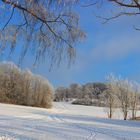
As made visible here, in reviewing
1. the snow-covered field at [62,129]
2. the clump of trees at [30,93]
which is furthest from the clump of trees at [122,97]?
the snow-covered field at [62,129]

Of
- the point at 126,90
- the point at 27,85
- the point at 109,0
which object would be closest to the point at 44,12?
the point at 109,0

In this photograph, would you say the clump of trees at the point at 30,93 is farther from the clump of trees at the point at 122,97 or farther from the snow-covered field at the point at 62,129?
the snow-covered field at the point at 62,129

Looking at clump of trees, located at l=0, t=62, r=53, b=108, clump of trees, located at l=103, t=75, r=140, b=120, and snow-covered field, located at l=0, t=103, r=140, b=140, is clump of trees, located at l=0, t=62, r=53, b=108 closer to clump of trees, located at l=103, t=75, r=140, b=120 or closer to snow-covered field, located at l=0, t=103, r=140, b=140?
clump of trees, located at l=103, t=75, r=140, b=120

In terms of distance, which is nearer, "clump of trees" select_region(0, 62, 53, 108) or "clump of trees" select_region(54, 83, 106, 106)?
"clump of trees" select_region(0, 62, 53, 108)

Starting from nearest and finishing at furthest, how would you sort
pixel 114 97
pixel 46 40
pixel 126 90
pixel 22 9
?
1. pixel 22 9
2. pixel 46 40
3. pixel 114 97
4. pixel 126 90

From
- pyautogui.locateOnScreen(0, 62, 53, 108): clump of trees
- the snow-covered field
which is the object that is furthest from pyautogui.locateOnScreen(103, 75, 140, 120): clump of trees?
the snow-covered field

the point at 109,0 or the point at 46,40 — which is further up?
the point at 109,0

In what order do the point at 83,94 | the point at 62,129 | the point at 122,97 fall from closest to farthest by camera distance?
the point at 62,129 < the point at 122,97 < the point at 83,94

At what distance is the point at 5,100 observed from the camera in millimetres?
70438

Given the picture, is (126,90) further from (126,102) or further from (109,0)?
(109,0)

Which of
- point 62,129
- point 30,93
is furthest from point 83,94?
point 62,129

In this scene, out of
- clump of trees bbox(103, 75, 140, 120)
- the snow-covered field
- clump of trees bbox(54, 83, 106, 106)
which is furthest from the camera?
clump of trees bbox(54, 83, 106, 106)

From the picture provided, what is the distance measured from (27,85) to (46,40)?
205 feet

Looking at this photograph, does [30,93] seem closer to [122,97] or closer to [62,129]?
[122,97]
